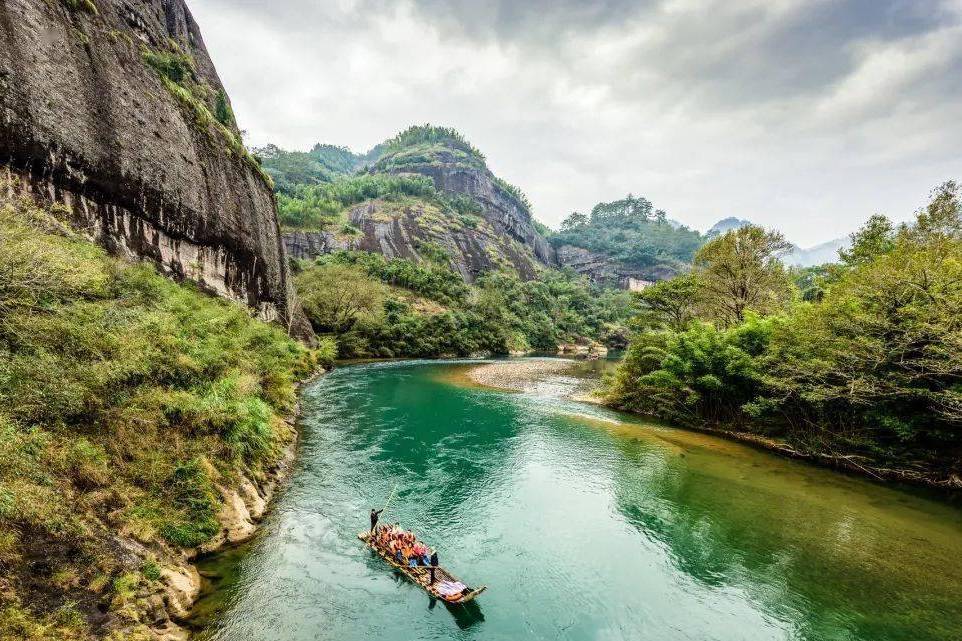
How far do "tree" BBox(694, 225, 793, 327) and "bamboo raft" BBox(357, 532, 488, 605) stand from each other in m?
27.7

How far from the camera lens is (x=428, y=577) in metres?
10.8

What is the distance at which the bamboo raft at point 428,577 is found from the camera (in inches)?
392

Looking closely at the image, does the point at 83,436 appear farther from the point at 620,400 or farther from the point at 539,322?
the point at 539,322

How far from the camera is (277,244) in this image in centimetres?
4453

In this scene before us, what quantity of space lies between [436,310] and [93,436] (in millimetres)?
66102

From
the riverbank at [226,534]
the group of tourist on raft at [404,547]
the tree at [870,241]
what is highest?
the tree at [870,241]

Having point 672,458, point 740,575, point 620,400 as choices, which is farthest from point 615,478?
point 620,400

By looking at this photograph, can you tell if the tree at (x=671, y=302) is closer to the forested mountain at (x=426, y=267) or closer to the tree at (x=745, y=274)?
the tree at (x=745, y=274)

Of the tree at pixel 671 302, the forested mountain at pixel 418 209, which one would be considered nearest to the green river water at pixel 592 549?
the tree at pixel 671 302

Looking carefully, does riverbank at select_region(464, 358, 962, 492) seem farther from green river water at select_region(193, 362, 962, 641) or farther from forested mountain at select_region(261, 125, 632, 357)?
forested mountain at select_region(261, 125, 632, 357)

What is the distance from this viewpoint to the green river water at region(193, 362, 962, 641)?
9852mm

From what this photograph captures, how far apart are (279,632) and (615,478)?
14284mm

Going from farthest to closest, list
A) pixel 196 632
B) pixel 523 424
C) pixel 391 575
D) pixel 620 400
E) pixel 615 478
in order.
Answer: pixel 620 400 → pixel 523 424 → pixel 615 478 → pixel 391 575 → pixel 196 632

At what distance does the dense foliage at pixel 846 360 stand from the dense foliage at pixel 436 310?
3673cm
